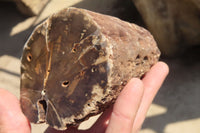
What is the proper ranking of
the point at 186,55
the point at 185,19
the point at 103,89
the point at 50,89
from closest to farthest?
the point at 103,89, the point at 50,89, the point at 185,19, the point at 186,55

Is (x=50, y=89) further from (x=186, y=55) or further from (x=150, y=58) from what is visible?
(x=186, y=55)

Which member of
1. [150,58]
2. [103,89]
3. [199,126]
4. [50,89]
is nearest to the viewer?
[103,89]

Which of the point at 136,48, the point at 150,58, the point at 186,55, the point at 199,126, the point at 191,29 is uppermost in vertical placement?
the point at 136,48

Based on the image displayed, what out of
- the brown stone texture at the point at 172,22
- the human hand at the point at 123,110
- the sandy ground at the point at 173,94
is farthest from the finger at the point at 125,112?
the brown stone texture at the point at 172,22

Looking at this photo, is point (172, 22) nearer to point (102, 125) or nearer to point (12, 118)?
point (102, 125)

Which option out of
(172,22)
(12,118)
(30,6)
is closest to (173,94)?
(172,22)

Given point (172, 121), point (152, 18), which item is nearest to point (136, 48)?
point (172, 121)

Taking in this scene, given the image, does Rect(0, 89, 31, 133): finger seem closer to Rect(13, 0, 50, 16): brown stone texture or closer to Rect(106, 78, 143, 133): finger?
Rect(106, 78, 143, 133): finger
